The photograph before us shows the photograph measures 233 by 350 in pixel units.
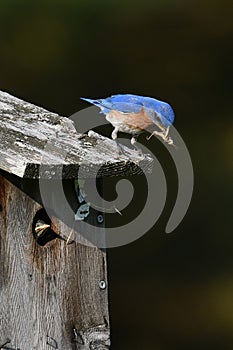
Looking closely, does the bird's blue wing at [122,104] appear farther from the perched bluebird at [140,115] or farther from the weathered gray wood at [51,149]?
the weathered gray wood at [51,149]

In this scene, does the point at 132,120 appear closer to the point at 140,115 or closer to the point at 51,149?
the point at 140,115

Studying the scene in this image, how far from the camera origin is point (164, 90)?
245 inches

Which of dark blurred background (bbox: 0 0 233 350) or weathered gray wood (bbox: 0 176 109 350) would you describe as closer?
weathered gray wood (bbox: 0 176 109 350)

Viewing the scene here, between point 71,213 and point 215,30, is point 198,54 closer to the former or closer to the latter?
point 215,30

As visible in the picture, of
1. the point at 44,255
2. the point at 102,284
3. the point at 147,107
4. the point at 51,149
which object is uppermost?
the point at 147,107

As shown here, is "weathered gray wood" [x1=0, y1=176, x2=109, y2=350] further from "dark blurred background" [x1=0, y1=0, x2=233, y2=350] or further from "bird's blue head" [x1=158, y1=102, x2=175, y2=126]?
"dark blurred background" [x1=0, y1=0, x2=233, y2=350]

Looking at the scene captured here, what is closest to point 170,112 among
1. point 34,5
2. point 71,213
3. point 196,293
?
point 71,213

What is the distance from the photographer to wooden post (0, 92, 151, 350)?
2.71 metres

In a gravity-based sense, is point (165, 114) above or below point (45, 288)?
above

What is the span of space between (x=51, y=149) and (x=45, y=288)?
0.41 meters

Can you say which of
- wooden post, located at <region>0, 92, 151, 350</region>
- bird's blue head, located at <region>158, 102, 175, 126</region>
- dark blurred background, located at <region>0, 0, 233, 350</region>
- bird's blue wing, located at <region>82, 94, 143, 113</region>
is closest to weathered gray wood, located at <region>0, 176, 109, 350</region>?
wooden post, located at <region>0, 92, 151, 350</region>

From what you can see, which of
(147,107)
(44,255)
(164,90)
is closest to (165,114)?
(147,107)

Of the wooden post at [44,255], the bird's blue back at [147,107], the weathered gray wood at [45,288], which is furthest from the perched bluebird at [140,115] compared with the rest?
the weathered gray wood at [45,288]

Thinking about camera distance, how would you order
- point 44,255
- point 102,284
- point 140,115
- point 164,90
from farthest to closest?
point 164,90 → point 102,284 → point 44,255 → point 140,115
